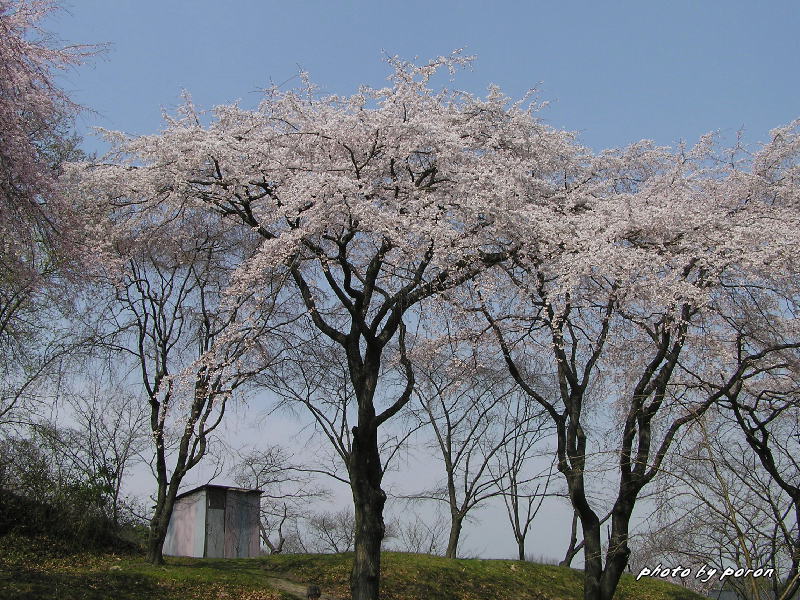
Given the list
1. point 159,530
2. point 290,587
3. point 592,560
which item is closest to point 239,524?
point 159,530

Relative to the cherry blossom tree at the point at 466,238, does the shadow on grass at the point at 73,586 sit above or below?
below

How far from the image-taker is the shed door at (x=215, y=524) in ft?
58.2

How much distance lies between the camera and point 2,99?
29.2 feet

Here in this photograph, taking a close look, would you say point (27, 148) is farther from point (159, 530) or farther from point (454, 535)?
point (454, 535)

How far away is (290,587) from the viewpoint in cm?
1392

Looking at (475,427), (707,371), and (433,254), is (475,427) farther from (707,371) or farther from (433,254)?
(433,254)

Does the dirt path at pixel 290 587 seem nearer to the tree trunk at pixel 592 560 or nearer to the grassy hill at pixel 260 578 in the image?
the grassy hill at pixel 260 578

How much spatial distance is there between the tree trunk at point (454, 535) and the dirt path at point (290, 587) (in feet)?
25.0

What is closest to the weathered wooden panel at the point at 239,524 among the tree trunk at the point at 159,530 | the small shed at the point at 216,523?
the small shed at the point at 216,523

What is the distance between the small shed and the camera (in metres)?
17.8

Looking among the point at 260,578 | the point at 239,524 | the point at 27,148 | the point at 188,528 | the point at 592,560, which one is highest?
the point at 27,148

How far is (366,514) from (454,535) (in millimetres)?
11031

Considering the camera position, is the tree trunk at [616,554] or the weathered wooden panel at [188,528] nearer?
the tree trunk at [616,554]

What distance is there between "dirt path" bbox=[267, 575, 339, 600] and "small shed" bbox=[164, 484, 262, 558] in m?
3.84
